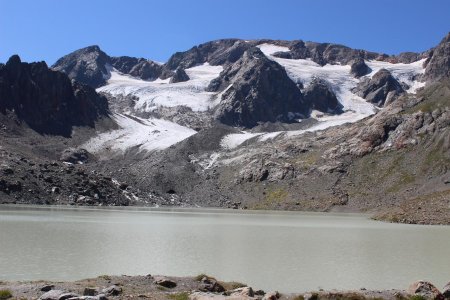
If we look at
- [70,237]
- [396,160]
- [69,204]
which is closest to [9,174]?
[69,204]

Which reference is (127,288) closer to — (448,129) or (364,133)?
(448,129)

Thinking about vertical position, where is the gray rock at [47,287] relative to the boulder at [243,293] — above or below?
below

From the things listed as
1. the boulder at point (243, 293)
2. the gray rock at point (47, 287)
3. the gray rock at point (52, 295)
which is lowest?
the gray rock at point (47, 287)

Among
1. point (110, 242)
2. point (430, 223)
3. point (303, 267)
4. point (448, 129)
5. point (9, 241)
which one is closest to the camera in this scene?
point (303, 267)

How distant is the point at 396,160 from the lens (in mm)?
171500

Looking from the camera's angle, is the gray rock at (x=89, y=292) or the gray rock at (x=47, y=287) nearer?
the gray rock at (x=89, y=292)

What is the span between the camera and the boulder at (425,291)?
2655 cm

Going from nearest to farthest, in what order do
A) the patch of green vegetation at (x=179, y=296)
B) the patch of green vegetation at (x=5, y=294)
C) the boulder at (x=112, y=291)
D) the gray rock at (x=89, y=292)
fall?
the patch of green vegetation at (x=5, y=294) < the gray rock at (x=89, y=292) < the boulder at (x=112, y=291) < the patch of green vegetation at (x=179, y=296)

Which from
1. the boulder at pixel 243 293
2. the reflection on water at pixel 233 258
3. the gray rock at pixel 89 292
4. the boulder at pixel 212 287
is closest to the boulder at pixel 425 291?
the reflection on water at pixel 233 258

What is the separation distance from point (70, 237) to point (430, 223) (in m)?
73.7

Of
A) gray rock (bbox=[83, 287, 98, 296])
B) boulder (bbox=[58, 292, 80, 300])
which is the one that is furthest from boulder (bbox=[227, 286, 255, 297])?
boulder (bbox=[58, 292, 80, 300])

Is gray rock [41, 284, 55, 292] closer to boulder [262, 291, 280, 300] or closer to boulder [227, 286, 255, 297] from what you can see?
boulder [227, 286, 255, 297]

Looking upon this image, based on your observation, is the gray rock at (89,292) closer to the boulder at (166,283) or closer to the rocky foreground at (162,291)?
the rocky foreground at (162,291)

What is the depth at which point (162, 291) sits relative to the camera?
27.8m
